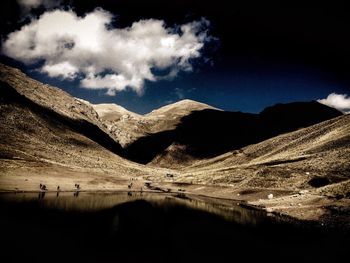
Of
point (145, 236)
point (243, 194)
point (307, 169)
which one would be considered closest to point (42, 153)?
point (243, 194)

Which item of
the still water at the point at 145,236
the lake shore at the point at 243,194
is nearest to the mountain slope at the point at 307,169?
the lake shore at the point at 243,194

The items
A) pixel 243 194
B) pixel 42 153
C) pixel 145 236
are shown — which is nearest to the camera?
pixel 145 236

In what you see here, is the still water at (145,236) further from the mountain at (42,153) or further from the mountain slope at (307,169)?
the mountain slope at (307,169)

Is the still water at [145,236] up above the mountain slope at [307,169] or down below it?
below

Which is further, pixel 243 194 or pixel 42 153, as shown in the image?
pixel 42 153

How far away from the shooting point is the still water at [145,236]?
→ 107 ft

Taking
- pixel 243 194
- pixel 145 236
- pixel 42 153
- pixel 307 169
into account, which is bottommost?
pixel 145 236

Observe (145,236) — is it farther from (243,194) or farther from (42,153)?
(42,153)

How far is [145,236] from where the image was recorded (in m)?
42.4

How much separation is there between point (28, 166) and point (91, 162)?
52.5m

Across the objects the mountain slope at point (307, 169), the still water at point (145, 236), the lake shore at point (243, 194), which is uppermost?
the mountain slope at point (307, 169)

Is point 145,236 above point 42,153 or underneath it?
underneath

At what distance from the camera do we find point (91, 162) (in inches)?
6196

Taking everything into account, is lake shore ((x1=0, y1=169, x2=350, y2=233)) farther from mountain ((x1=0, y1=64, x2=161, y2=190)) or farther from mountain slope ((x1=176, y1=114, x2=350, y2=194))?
mountain slope ((x1=176, y1=114, x2=350, y2=194))
